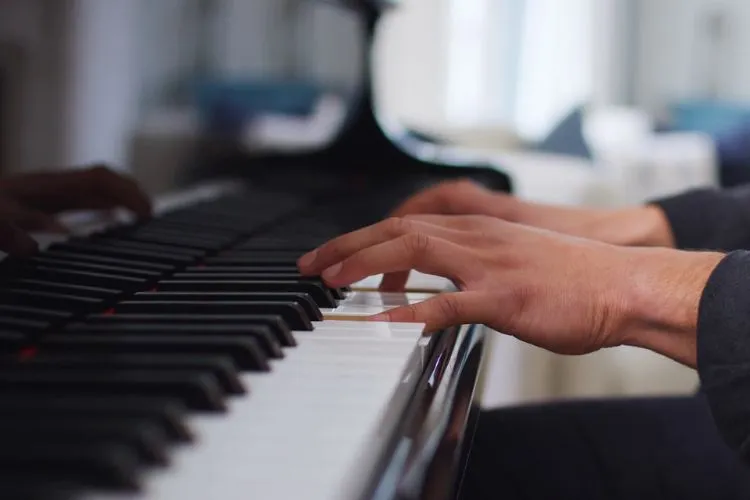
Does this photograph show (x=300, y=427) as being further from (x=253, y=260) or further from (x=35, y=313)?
(x=253, y=260)

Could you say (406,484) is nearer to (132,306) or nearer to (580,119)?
(132,306)

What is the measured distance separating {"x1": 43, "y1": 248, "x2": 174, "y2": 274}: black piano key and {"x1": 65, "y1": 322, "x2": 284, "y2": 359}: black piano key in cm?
19

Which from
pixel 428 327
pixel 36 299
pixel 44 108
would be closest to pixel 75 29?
pixel 44 108

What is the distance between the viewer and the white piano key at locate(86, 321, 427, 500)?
37 centimetres

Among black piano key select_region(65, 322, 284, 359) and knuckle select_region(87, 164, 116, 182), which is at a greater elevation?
knuckle select_region(87, 164, 116, 182)

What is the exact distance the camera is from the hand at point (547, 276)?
722 mm

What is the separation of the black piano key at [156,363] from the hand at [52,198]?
277 mm

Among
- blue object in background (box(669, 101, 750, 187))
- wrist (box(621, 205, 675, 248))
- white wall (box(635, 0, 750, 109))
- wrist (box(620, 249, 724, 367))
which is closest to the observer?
wrist (box(620, 249, 724, 367))

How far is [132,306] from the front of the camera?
637mm

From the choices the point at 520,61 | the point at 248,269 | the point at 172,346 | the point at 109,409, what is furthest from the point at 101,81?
the point at 520,61

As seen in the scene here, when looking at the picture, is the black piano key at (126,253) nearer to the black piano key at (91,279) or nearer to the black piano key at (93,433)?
the black piano key at (91,279)

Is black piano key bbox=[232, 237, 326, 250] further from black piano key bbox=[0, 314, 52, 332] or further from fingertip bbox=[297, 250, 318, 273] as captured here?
black piano key bbox=[0, 314, 52, 332]

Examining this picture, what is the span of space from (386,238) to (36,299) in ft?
0.87

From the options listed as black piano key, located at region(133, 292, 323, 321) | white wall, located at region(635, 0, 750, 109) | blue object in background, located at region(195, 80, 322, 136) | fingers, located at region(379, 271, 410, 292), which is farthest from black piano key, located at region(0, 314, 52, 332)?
white wall, located at region(635, 0, 750, 109)
